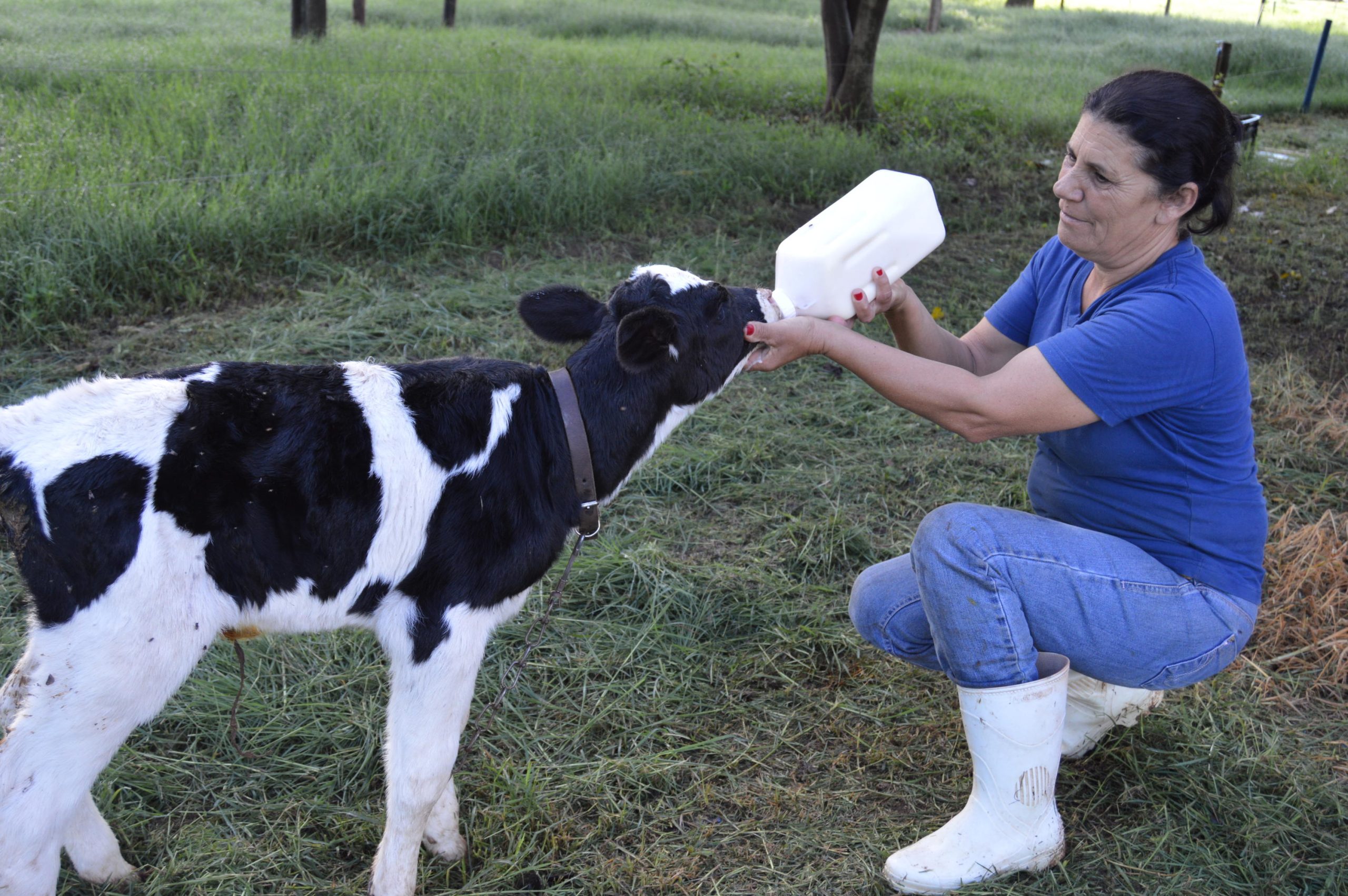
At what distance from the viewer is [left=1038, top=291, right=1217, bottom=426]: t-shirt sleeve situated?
2564mm

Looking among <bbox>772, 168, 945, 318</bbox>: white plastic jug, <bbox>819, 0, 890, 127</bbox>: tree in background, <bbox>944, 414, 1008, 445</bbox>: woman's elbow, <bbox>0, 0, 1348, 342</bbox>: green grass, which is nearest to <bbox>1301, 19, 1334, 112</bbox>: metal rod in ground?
<bbox>0, 0, 1348, 342</bbox>: green grass

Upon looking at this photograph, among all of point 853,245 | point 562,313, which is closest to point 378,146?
point 562,313

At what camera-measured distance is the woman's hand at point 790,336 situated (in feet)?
9.19

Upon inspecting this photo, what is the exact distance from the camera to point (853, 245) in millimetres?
3076

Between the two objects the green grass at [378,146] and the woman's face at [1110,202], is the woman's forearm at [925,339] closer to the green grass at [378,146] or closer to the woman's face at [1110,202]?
the woman's face at [1110,202]

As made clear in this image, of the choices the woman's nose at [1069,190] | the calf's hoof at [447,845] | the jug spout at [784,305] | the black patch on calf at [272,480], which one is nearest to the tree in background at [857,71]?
the jug spout at [784,305]

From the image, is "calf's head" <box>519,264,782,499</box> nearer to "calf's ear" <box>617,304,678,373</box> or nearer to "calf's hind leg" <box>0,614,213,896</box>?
"calf's ear" <box>617,304,678,373</box>

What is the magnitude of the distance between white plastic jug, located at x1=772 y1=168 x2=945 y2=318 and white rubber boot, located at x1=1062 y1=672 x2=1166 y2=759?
4.24 feet

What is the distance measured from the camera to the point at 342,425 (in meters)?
2.50

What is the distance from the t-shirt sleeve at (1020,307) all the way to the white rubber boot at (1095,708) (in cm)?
109

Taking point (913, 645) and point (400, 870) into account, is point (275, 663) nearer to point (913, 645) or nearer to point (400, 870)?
point (400, 870)

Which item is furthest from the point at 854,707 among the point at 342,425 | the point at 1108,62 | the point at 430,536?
the point at 1108,62

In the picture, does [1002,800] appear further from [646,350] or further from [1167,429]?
[646,350]

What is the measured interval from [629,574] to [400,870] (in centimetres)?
156
